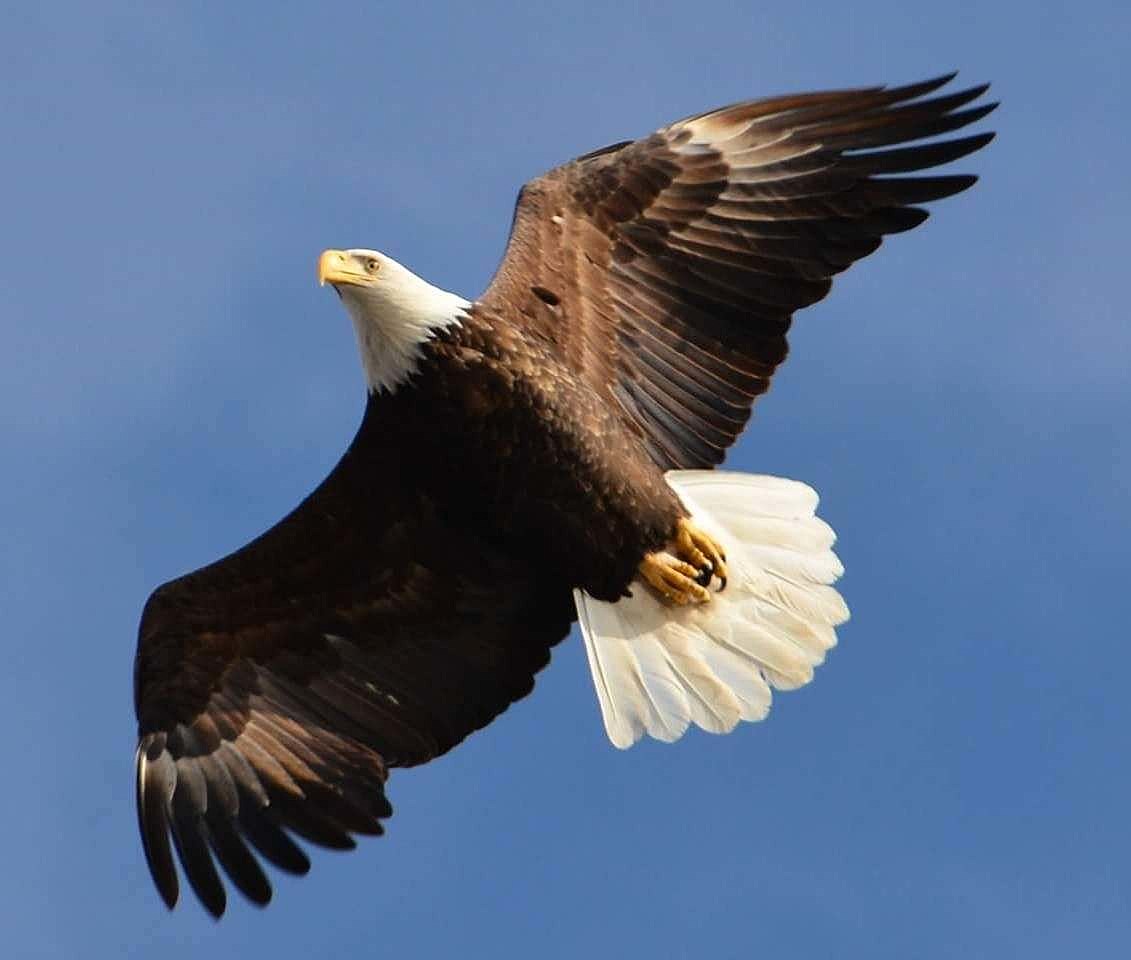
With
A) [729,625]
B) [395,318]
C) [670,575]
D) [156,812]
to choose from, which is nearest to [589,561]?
[670,575]

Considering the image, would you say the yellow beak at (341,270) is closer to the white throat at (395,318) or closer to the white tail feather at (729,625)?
the white throat at (395,318)

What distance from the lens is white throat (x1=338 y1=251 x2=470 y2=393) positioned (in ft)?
42.5

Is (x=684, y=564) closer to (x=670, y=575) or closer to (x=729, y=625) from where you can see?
(x=670, y=575)

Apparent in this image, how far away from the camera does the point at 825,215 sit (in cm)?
1379

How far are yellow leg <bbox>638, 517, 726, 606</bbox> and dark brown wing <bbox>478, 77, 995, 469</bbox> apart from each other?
0.40 m

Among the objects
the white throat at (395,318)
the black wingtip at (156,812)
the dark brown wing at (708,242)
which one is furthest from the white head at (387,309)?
the black wingtip at (156,812)

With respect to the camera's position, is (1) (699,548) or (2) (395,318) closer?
(2) (395,318)

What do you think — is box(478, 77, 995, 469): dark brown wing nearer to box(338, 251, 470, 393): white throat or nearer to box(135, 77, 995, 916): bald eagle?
box(135, 77, 995, 916): bald eagle

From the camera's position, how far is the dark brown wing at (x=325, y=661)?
1346cm

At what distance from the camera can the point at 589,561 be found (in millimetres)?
13352

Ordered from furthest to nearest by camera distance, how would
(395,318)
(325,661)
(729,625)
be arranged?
(325,661) < (729,625) < (395,318)

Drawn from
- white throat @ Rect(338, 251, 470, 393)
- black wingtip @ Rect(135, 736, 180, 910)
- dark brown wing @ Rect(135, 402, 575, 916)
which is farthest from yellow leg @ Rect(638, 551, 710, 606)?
black wingtip @ Rect(135, 736, 180, 910)

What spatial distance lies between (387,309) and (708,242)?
5.39 feet

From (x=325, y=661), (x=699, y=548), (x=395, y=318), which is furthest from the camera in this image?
(x=325, y=661)
